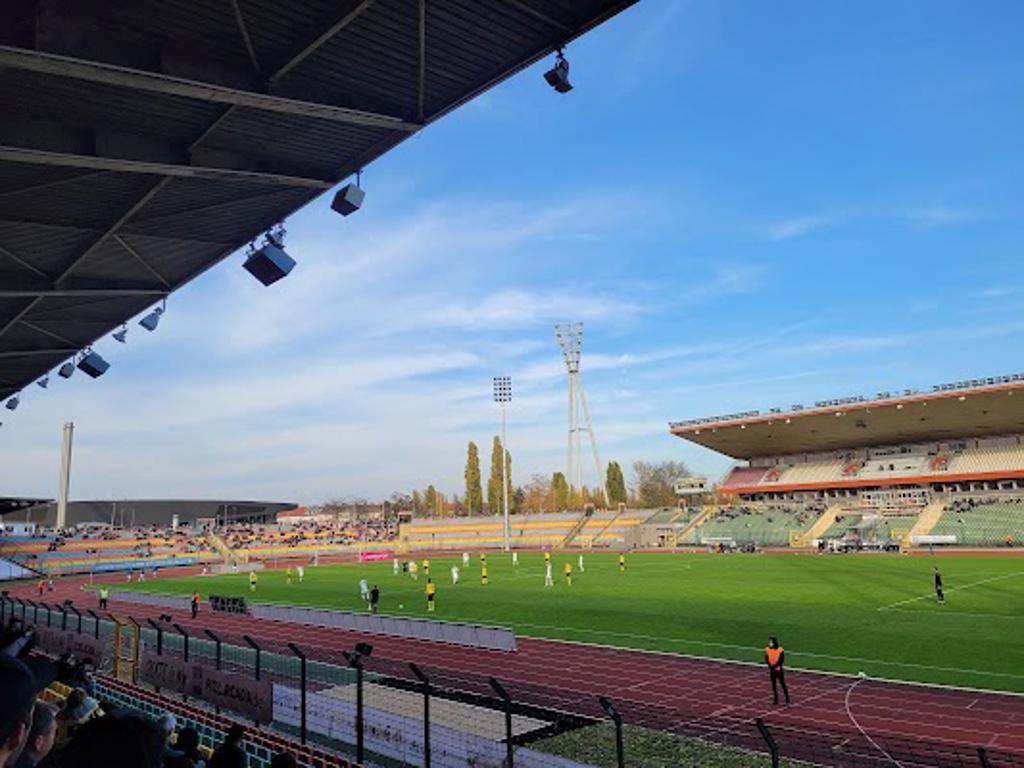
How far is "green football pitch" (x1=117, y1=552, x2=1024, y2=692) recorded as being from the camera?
16.8m

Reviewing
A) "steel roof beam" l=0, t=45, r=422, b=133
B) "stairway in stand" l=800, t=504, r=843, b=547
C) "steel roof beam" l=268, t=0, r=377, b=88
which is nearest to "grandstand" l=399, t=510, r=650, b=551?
"stairway in stand" l=800, t=504, r=843, b=547

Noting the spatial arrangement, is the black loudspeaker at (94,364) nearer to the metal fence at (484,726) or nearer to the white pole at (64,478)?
the metal fence at (484,726)

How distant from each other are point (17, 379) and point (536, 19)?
71.0 feet

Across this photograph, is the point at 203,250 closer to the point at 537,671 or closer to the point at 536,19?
the point at 536,19

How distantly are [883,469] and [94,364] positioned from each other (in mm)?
60677

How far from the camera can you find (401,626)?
71.4 feet

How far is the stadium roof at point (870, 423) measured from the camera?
53.1 meters

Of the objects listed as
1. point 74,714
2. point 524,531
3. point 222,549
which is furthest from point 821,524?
point 74,714

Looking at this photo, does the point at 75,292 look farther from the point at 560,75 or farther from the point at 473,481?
the point at 473,481

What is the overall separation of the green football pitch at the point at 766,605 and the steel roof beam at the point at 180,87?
14.7m

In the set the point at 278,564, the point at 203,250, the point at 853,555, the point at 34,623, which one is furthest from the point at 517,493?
the point at 203,250

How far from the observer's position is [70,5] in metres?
6.58

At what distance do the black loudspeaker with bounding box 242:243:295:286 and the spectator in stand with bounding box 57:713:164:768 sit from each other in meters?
10.7

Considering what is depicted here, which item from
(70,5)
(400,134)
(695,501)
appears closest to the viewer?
(70,5)
